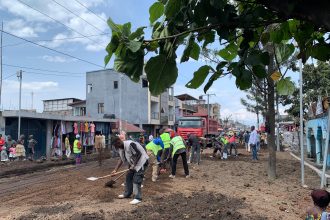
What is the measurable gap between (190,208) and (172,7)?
7122mm

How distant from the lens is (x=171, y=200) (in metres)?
9.50

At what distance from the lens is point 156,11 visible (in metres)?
2.28

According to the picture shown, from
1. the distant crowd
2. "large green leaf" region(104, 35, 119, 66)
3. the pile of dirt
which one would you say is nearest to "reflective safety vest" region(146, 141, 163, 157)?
the pile of dirt

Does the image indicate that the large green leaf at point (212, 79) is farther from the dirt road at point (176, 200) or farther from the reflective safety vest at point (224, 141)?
the reflective safety vest at point (224, 141)

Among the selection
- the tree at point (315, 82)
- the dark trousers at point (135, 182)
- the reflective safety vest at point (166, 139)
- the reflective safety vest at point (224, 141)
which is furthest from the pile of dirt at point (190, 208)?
the tree at point (315, 82)

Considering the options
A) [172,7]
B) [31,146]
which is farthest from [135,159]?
[31,146]

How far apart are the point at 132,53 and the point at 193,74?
1.59ft

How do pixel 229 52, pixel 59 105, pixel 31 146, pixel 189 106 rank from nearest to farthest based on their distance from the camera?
pixel 229 52 < pixel 31 146 < pixel 59 105 < pixel 189 106

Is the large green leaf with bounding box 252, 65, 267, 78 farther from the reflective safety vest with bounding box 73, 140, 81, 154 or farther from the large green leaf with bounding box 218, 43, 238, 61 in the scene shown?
the reflective safety vest with bounding box 73, 140, 81, 154

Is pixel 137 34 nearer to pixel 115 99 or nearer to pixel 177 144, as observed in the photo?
pixel 177 144

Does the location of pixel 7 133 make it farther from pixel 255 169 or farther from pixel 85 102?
pixel 85 102

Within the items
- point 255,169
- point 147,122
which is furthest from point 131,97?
point 255,169

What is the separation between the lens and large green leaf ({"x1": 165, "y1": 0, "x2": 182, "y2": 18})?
7.15 ft

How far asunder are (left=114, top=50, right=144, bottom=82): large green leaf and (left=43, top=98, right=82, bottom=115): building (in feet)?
175
